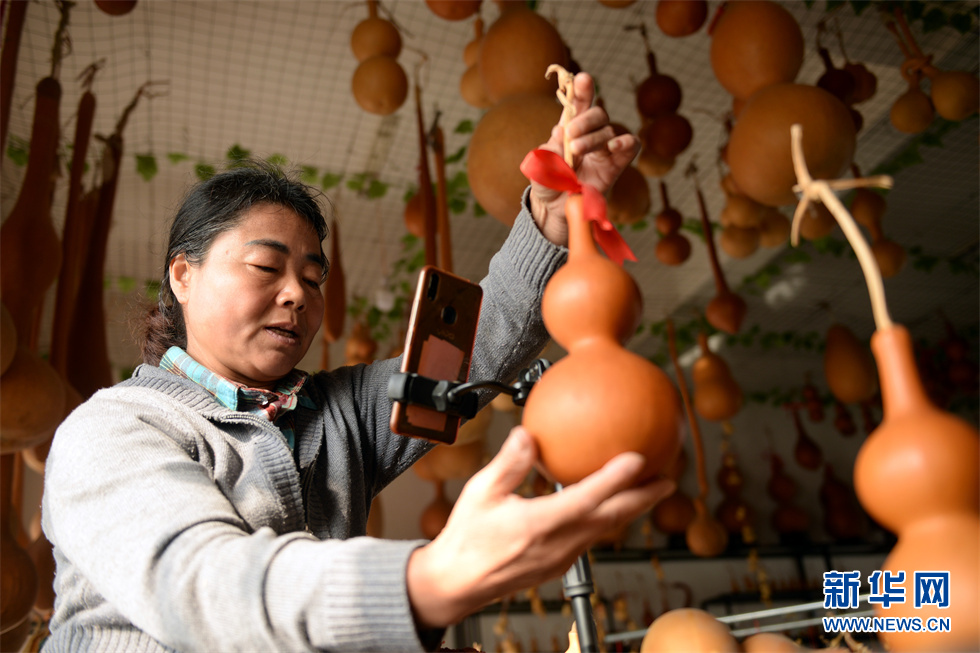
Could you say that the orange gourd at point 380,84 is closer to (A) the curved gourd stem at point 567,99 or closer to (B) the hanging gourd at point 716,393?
(A) the curved gourd stem at point 567,99

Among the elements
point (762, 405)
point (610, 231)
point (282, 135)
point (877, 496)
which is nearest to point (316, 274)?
point (610, 231)

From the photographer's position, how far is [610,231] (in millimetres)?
563

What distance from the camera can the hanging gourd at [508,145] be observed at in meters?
1.18

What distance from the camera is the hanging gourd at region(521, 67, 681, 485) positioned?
42cm

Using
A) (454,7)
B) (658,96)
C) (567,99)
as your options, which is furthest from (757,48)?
(567,99)

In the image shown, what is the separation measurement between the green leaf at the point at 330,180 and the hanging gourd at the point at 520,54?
1070 mm

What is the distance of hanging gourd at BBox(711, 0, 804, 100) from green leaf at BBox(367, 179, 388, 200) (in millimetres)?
1275

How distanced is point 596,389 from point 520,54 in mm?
1023

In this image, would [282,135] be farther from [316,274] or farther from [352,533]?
[352,533]

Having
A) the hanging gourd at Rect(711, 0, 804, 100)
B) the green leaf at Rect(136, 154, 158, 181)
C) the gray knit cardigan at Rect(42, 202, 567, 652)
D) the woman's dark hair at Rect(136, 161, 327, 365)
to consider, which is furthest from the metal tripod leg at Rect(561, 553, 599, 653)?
the green leaf at Rect(136, 154, 158, 181)

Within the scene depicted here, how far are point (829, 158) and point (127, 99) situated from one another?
5.74 ft

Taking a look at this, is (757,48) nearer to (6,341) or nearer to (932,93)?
(932,93)

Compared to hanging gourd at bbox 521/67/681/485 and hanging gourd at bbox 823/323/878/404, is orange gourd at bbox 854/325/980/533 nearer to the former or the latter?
hanging gourd at bbox 521/67/681/485

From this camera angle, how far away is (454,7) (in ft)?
Result: 4.32
